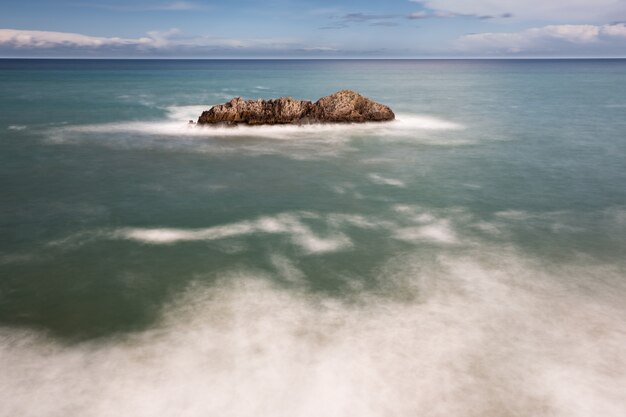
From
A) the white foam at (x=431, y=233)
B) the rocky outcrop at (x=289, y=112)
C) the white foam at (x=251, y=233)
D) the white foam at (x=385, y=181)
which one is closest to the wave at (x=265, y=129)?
the rocky outcrop at (x=289, y=112)

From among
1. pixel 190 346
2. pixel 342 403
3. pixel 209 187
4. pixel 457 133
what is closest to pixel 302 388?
pixel 342 403

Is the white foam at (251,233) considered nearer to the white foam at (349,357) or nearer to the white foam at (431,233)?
the white foam at (431,233)

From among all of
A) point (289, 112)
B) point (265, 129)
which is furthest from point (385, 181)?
point (289, 112)

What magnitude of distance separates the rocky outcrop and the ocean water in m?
10.6

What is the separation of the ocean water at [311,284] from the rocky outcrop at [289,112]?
10555 mm

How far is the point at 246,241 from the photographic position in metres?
18.6

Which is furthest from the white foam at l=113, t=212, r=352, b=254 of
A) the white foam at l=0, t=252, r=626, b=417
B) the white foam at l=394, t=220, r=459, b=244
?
the white foam at l=0, t=252, r=626, b=417

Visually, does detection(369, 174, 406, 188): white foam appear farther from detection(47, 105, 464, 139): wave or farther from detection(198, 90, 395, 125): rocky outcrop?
detection(198, 90, 395, 125): rocky outcrop

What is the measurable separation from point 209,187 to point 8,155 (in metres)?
16.6

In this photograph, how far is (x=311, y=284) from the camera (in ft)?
50.2

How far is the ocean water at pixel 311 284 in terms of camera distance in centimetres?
1061

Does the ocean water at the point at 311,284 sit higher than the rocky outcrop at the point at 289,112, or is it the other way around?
the rocky outcrop at the point at 289,112

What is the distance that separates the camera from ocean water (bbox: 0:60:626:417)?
10.6 m

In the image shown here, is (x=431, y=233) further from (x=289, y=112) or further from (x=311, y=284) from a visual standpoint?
(x=289, y=112)
